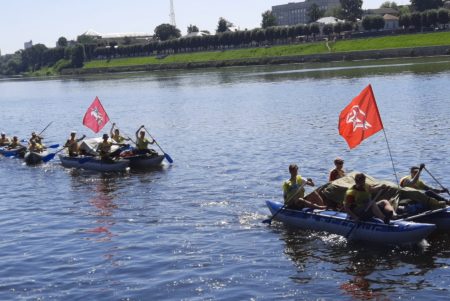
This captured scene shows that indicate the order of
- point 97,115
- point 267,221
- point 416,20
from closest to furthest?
point 267,221
point 97,115
point 416,20

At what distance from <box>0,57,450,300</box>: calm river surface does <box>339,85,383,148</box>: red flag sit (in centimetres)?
396

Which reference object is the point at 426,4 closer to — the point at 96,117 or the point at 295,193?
the point at 96,117

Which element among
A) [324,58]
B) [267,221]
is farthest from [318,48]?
[267,221]

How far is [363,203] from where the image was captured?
2097 centimetres

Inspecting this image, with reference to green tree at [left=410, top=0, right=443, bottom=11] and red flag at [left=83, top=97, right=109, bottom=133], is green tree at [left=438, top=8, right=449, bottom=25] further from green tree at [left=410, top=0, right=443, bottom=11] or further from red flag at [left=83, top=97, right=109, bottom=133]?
red flag at [left=83, top=97, right=109, bottom=133]

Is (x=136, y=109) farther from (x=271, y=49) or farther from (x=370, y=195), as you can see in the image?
(x=271, y=49)

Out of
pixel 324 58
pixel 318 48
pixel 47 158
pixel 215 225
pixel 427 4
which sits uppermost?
pixel 427 4

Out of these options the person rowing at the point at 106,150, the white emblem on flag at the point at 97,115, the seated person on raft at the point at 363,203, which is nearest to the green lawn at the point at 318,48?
the white emblem on flag at the point at 97,115

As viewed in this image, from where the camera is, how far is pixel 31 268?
814 inches

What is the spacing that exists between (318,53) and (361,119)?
121 m

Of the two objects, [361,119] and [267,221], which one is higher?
[361,119]

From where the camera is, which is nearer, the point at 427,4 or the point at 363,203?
the point at 363,203

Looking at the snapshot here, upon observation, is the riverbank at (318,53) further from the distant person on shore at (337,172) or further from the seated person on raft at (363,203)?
the seated person on raft at (363,203)

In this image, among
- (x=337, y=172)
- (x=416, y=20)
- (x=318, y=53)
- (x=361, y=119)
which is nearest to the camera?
(x=361, y=119)
